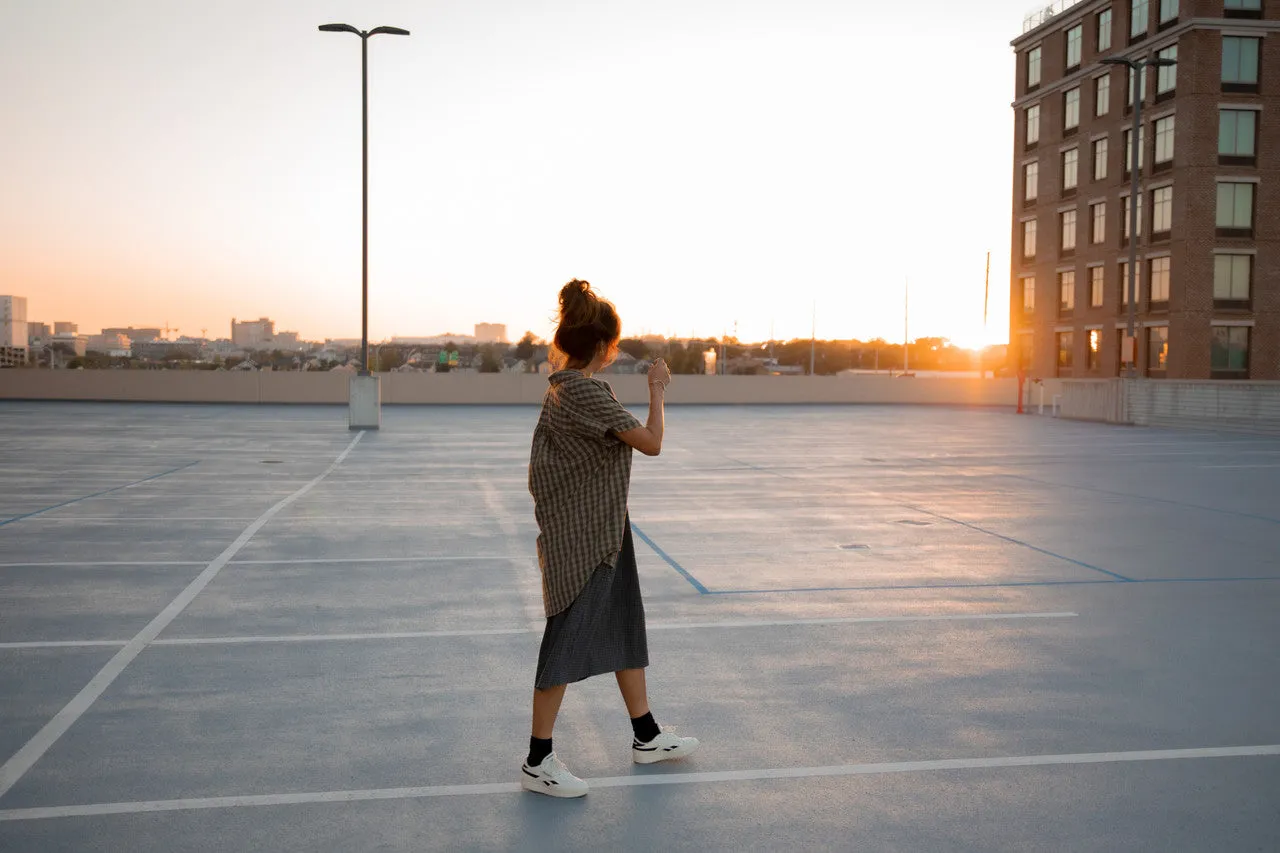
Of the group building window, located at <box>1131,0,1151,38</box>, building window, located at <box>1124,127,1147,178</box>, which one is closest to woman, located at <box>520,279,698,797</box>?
building window, located at <box>1124,127,1147,178</box>

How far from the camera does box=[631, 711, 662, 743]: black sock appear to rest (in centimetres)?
461

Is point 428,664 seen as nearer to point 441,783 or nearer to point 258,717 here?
point 258,717

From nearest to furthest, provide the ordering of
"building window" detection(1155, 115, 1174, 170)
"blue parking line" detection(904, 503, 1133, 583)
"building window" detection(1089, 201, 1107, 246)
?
"blue parking line" detection(904, 503, 1133, 583) → "building window" detection(1155, 115, 1174, 170) → "building window" detection(1089, 201, 1107, 246)

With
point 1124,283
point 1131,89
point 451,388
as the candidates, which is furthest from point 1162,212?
point 451,388

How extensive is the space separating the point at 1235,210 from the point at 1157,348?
6.88 meters

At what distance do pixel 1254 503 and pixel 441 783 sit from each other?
1266 cm

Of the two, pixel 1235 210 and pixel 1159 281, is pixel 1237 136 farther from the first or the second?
pixel 1159 281

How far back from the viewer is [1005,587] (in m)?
8.42

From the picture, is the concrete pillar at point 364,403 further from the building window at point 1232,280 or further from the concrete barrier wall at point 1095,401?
the building window at point 1232,280

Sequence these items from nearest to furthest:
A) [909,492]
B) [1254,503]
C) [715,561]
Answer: [715,561]
[1254,503]
[909,492]

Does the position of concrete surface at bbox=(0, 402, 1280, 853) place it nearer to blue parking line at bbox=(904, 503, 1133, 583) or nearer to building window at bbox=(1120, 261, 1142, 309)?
blue parking line at bbox=(904, 503, 1133, 583)

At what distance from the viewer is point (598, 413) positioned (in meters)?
4.23

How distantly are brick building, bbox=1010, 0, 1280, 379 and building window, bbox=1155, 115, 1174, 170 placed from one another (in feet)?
0.22

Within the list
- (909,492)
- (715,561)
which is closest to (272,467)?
(909,492)
